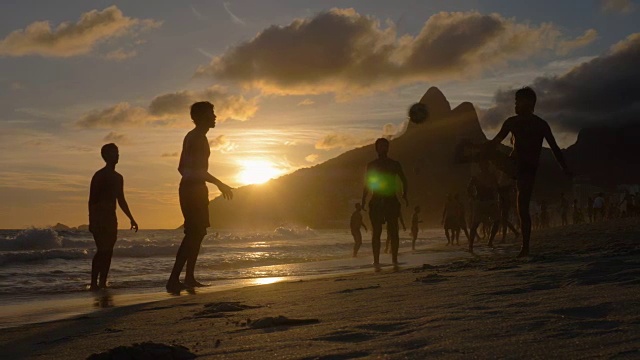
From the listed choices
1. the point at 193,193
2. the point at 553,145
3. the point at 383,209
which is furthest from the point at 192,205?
the point at 553,145

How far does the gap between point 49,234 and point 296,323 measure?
35851 mm

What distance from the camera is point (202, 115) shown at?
8.02 m

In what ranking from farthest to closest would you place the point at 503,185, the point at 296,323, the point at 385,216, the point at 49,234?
the point at 49,234
the point at 503,185
the point at 385,216
the point at 296,323

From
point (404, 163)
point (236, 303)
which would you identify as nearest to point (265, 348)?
point (236, 303)

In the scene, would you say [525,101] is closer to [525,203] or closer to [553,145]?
[553,145]

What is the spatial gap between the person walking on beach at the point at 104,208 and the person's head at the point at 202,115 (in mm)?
1604

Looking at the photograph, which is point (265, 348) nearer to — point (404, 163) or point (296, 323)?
point (296, 323)

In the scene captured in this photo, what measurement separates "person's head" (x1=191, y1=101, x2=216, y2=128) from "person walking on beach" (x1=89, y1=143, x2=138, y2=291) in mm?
1604

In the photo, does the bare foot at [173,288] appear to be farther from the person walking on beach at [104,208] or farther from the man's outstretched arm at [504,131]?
the man's outstretched arm at [504,131]

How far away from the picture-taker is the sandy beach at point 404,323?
8.53ft

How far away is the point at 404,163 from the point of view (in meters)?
160

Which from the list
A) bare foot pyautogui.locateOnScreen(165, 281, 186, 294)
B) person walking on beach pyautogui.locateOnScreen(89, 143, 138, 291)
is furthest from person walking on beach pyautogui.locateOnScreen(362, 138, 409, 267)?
person walking on beach pyautogui.locateOnScreen(89, 143, 138, 291)

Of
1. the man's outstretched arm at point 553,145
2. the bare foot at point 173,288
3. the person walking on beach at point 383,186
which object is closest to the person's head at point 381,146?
the person walking on beach at point 383,186

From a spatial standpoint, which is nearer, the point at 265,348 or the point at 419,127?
the point at 265,348
